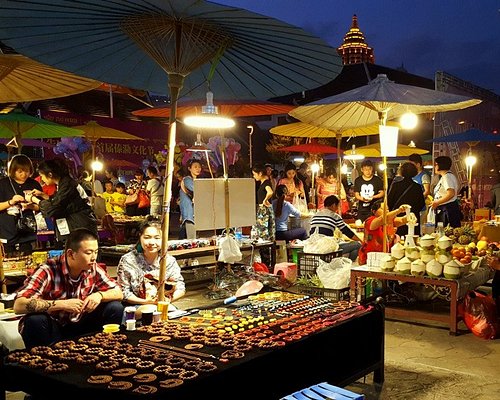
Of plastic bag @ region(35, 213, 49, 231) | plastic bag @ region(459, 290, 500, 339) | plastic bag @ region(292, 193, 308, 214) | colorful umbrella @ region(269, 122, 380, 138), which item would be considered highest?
colorful umbrella @ region(269, 122, 380, 138)

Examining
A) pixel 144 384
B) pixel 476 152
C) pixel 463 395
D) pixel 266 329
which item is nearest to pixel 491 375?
pixel 463 395

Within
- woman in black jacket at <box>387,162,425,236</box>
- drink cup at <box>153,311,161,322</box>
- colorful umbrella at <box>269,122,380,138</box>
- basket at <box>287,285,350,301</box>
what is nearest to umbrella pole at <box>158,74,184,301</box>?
drink cup at <box>153,311,161,322</box>

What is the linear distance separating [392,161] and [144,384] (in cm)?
2108

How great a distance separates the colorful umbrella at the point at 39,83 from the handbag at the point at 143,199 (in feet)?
23.8

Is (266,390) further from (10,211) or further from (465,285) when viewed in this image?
(10,211)

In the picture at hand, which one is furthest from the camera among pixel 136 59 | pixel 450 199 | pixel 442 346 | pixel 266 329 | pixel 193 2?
pixel 450 199

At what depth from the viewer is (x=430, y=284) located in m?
5.82

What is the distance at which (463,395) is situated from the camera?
412 centimetres

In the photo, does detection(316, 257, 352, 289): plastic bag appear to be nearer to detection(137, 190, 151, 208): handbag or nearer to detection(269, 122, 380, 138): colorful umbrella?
detection(269, 122, 380, 138): colorful umbrella

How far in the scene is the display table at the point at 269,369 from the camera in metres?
2.56

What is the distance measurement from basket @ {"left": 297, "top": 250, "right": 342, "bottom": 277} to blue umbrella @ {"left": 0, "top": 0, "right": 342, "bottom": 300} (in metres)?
3.48

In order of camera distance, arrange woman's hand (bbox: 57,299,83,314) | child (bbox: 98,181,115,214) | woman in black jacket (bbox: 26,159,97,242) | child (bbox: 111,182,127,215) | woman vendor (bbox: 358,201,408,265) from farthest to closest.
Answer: child (bbox: 111,182,127,215) → child (bbox: 98,181,115,214) → woman vendor (bbox: 358,201,408,265) → woman in black jacket (bbox: 26,159,97,242) → woman's hand (bbox: 57,299,83,314)

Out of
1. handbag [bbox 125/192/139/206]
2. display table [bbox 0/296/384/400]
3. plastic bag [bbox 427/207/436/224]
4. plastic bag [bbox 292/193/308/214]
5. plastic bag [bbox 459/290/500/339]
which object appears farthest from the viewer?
handbag [bbox 125/192/139/206]

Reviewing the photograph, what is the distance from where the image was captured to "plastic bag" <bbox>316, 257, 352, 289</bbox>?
617 cm
